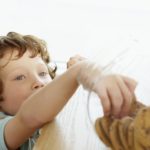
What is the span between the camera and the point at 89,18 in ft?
4.65

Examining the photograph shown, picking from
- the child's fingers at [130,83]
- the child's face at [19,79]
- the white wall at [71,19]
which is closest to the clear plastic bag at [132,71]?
the child's fingers at [130,83]

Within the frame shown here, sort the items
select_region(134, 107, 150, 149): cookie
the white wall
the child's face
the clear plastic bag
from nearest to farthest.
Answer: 1. select_region(134, 107, 150, 149): cookie
2. the clear plastic bag
3. the child's face
4. the white wall

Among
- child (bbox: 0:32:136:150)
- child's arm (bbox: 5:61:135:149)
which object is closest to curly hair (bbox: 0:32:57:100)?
child (bbox: 0:32:136:150)

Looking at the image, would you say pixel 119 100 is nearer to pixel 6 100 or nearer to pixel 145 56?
pixel 145 56

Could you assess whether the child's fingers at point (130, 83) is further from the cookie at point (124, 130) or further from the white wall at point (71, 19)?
the white wall at point (71, 19)

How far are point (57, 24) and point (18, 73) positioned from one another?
688mm

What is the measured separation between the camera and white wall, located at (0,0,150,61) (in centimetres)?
135

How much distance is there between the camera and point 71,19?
1.45m

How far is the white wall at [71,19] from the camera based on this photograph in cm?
135

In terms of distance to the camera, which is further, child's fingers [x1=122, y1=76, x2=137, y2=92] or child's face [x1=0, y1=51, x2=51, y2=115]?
child's face [x1=0, y1=51, x2=51, y2=115]

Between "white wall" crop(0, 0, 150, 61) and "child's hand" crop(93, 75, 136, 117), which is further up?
"child's hand" crop(93, 75, 136, 117)

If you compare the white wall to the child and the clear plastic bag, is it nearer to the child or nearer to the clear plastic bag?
the child

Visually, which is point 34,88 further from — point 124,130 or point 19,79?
point 124,130

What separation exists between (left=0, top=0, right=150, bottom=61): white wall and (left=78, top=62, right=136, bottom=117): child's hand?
2.99 ft
